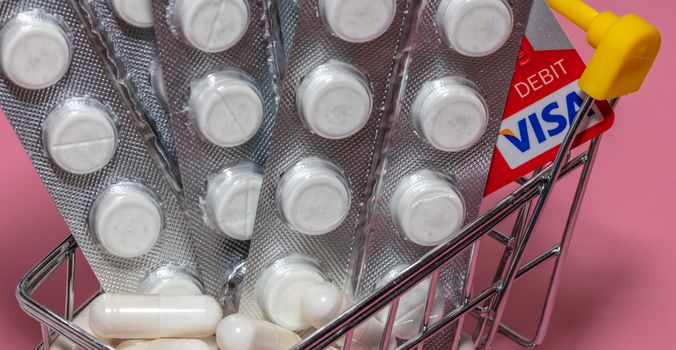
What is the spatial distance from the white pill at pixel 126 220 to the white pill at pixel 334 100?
0.43 feet

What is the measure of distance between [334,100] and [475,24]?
4.2 inches

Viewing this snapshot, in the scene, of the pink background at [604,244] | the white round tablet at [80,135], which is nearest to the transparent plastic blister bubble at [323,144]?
the white round tablet at [80,135]

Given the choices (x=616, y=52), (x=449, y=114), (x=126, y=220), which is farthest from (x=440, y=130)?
(x=126, y=220)

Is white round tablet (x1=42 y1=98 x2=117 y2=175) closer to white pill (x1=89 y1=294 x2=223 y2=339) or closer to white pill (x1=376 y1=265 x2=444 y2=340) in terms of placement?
white pill (x1=89 y1=294 x2=223 y2=339)

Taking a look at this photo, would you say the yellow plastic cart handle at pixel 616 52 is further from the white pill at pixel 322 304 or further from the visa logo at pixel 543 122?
the white pill at pixel 322 304

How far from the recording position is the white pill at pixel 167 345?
2.48 feet

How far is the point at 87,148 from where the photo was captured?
0.74 m

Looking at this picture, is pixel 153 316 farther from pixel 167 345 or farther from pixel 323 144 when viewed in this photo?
pixel 323 144

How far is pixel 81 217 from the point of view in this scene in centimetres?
78

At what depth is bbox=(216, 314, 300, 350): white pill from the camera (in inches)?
29.4

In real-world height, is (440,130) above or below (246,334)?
above

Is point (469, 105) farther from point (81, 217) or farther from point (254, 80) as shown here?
point (81, 217)

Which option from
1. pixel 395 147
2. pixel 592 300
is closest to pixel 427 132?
pixel 395 147

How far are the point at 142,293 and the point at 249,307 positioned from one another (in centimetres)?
8
